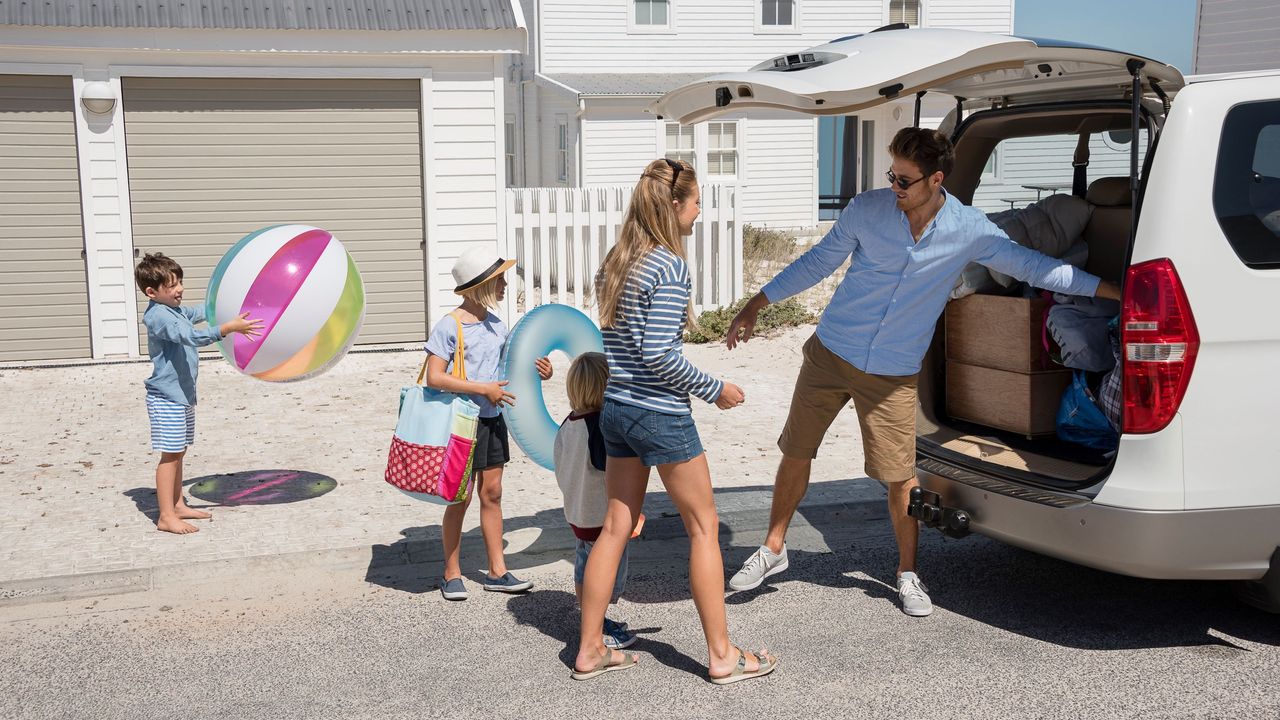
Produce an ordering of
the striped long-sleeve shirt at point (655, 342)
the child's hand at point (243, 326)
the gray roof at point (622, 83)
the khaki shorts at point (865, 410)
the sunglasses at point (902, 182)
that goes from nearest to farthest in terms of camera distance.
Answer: the striped long-sleeve shirt at point (655, 342) < the sunglasses at point (902, 182) < the khaki shorts at point (865, 410) < the child's hand at point (243, 326) < the gray roof at point (622, 83)

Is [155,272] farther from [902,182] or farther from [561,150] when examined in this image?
[561,150]

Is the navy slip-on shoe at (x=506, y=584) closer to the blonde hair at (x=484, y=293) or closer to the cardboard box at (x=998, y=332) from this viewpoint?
the blonde hair at (x=484, y=293)

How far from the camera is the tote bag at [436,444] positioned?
5086mm

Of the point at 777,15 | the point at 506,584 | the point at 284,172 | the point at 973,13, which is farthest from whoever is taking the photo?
the point at 973,13

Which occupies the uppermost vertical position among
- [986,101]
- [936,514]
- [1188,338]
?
[986,101]

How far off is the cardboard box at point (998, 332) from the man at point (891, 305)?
0.40 meters

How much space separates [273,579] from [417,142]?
6.93 m

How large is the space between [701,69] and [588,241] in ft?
34.9

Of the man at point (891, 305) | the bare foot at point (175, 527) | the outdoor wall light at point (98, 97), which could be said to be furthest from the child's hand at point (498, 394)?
the outdoor wall light at point (98, 97)

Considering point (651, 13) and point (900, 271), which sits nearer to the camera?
point (900, 271)

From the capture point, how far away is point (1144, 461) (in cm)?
430

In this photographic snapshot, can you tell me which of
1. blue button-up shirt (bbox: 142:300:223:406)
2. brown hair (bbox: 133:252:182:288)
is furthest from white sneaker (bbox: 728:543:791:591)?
brown hair (bbox: 133:252:182:288)

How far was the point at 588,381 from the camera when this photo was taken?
4613mm

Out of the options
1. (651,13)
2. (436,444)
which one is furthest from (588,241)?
(651,13)
